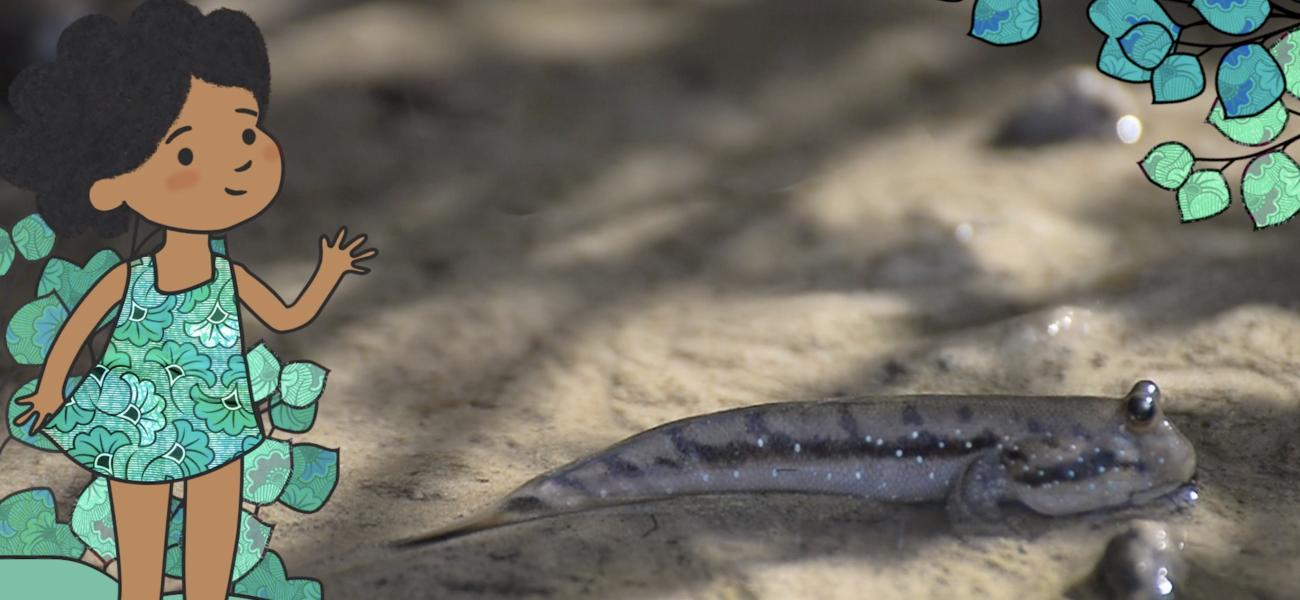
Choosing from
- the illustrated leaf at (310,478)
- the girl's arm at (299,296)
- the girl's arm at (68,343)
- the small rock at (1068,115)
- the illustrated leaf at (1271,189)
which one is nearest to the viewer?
the girl's arm at (68,343)

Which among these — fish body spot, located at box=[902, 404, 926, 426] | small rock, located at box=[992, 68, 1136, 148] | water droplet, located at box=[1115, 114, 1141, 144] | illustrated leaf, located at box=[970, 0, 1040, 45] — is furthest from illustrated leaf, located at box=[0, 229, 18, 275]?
water droplet, located at box=[1115, 114, 1141, 144]

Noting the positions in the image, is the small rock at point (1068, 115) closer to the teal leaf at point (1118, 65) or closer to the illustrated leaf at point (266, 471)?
the teal leaf at point (1118, 65)

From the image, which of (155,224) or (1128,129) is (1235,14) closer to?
(155,224)

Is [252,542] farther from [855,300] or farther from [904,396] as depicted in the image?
[855,300]

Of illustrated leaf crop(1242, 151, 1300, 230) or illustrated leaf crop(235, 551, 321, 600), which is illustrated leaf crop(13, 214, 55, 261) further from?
illustrated leaf crop(1242, 151, 1300, 230)

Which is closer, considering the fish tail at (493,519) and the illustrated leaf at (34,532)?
the illustrated leaf at (34,532)

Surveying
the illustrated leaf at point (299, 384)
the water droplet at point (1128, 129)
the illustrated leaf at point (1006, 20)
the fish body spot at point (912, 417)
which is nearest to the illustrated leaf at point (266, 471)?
the illustrated leaf at point (299, 384)

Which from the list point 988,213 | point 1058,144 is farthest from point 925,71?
point 988,213
